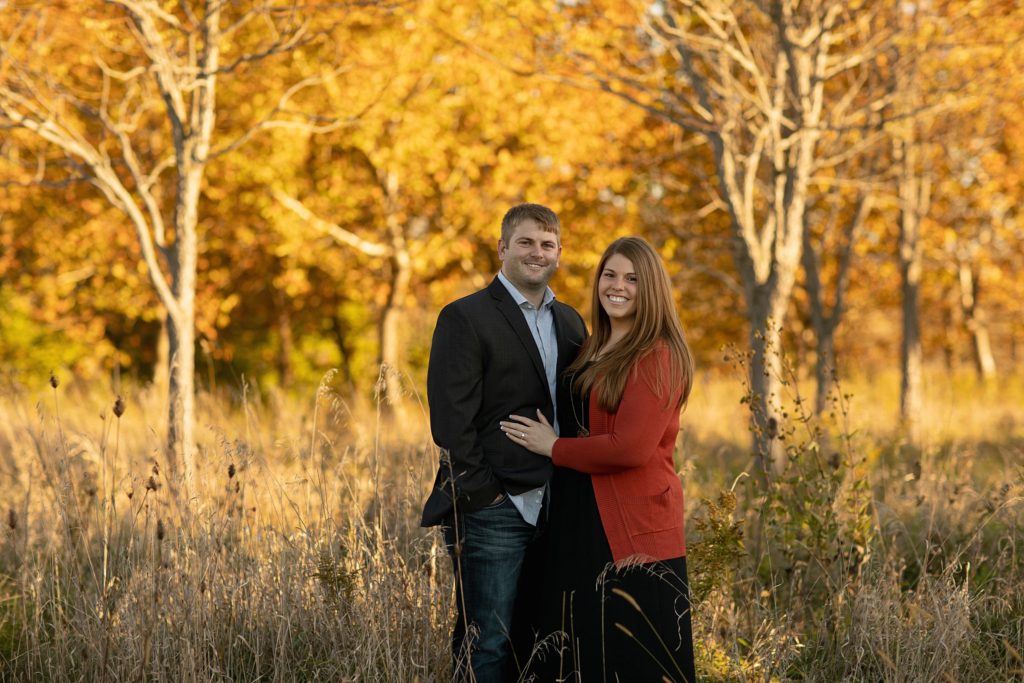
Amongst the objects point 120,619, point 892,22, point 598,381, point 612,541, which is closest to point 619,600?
point 612,541

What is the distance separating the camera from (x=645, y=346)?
3.18 metres

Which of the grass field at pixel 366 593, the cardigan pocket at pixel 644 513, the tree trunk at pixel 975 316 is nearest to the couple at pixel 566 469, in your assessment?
the cardigan pocket at pixel 644 513

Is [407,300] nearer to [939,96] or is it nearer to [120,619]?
[939,96]

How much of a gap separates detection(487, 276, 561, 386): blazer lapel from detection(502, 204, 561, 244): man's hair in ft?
0.60

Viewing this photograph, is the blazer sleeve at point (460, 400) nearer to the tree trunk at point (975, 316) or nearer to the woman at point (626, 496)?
the woman at point (626, 496)

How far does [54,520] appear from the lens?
15.1ft

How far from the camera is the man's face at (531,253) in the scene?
129 inches

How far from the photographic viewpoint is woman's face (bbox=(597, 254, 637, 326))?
3295 mm

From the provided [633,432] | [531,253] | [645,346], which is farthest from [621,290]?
[633,432]

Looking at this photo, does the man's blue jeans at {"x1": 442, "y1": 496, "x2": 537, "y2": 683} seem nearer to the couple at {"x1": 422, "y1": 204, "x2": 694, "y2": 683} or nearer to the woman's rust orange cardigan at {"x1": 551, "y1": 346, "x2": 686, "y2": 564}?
the couple at {"x1": 422, "y1": 204, "x2": 694, "y2": 683}

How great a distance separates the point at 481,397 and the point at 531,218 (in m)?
0.65

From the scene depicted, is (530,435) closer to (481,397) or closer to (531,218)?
(481,397)

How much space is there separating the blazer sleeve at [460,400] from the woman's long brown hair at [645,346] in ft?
1.28

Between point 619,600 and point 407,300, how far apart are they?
1058 cm
